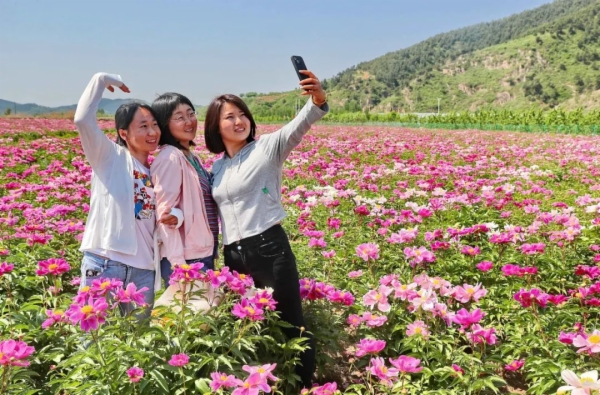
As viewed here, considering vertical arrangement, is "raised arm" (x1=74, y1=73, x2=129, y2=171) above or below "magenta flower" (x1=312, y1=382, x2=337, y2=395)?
above

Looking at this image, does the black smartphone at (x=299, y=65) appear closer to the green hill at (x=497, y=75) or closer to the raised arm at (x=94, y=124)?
the raised arm at (x=94, y=124)

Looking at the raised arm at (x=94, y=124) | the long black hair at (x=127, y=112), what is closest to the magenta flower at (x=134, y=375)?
the raised arm at (x=94, y=124)

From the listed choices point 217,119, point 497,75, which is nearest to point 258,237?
point 217,119

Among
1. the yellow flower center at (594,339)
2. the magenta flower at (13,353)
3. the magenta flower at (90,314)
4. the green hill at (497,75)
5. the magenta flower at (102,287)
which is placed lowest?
the yellow flower center at (594,339)

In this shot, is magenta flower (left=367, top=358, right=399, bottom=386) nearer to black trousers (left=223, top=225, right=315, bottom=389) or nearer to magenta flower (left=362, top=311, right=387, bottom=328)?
magenta flower (left=362, top=311, right=387, bottom=328)

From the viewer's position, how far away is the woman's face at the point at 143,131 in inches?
96.1

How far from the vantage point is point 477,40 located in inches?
6206

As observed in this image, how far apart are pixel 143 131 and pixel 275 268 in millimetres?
1035

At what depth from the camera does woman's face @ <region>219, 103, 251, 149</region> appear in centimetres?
243

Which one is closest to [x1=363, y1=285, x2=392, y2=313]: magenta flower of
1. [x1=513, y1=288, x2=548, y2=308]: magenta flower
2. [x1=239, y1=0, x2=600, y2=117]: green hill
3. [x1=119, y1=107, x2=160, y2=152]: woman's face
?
[x1=513, y1=288, x2=548, y2=308]: magenta flower

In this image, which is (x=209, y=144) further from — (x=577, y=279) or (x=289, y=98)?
(x=289, y=98)

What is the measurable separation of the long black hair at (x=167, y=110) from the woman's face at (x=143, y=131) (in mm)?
50

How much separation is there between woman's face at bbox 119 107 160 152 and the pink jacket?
117 millimetres

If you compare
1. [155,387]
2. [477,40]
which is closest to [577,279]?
[155,387]
